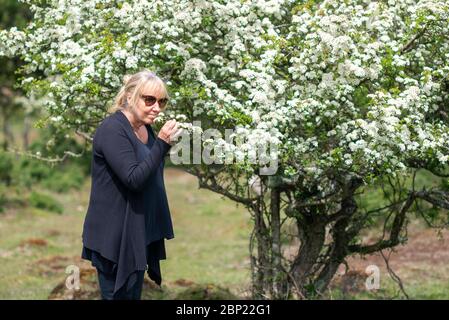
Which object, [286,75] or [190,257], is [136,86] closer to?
[286,75]

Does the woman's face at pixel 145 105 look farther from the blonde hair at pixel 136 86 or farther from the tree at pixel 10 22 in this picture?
the tree at pixel 10 22

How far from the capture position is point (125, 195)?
22.9 ft

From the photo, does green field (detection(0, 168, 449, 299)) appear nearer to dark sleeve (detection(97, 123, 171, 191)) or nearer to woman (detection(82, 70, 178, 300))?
woman (detection(82, 70, 178, 300))

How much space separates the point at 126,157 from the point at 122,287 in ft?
3.25

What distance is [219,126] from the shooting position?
10125mm

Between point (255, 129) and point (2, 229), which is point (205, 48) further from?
point (2, 229)

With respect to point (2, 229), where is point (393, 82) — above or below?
above

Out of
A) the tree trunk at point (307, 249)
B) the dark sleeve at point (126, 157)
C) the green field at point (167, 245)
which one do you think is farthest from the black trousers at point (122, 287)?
the green field at point (167, 245)

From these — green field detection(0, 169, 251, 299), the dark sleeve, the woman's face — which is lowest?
green field detection(0, 169, 251, 299)

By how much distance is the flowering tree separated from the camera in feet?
30.3

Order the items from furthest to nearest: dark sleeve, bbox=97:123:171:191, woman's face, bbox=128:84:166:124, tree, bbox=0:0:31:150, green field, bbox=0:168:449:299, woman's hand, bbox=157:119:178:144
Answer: tree, bbox=0:0:31:150
green field, bbox=0:168:449:299
woman's face, bbox=128:84:166:124
woman's hand, bbox=157:119:178:144
dark sleeve, bbox=97:123:171:191

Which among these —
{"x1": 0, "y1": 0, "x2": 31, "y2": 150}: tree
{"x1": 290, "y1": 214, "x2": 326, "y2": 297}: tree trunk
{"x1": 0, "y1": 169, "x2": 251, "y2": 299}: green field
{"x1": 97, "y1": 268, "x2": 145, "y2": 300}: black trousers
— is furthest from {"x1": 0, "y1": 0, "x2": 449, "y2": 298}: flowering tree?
{"x1": 0, "y1": 0, "x2": 31, "y2": 150}: tree
